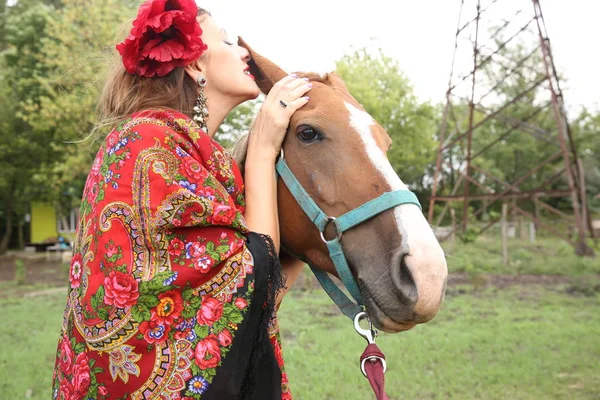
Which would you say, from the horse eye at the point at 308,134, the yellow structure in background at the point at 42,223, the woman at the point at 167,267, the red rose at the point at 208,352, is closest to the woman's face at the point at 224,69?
the woman at the point at 167,267

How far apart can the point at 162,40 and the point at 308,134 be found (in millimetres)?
546

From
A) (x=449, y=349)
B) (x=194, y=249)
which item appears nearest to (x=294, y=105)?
(x=194, y=249)

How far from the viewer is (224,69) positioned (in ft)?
5.73

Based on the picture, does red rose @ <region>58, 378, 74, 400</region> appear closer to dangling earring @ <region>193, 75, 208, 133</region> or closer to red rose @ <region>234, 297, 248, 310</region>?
red rose @ <region>234, 297, 248, 310</region>

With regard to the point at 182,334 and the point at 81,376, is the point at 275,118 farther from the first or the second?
the point at 81,376

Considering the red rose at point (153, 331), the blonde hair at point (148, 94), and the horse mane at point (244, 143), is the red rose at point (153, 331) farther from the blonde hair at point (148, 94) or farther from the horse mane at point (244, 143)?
the horse mane at point (244, 143)

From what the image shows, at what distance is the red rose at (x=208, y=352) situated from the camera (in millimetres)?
1253

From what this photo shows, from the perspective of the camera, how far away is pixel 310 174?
1.65m

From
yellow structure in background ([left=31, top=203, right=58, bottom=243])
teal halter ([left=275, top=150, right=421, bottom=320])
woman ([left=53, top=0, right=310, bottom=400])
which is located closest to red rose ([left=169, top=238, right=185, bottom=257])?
woman ([left=53, top=0, right=310, bottom=400])

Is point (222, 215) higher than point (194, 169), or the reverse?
point (194, 169)

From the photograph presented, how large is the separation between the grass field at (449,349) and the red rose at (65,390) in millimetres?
2808

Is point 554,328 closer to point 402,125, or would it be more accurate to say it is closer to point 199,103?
point 199,103

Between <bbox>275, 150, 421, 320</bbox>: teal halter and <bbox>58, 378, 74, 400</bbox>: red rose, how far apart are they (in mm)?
812

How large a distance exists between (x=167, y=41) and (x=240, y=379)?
1031mm
